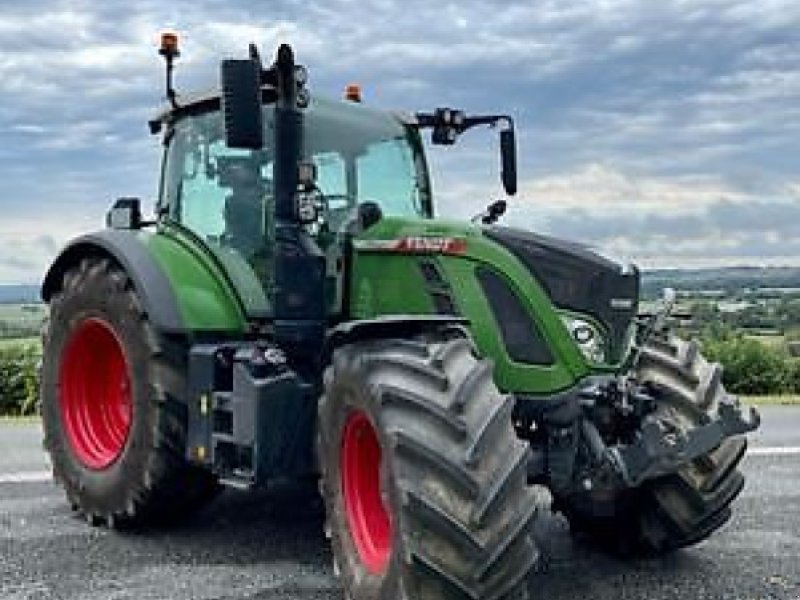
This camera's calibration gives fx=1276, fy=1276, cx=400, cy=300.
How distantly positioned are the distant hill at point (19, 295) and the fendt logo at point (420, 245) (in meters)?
2.56

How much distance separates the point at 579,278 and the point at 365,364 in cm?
113

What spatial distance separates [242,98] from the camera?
18.3 feet

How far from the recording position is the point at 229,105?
18.4 feet

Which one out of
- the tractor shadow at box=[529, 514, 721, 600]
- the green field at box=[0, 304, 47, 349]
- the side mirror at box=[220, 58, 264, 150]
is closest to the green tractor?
the side mirror at box=[220, 58, 264, 150]

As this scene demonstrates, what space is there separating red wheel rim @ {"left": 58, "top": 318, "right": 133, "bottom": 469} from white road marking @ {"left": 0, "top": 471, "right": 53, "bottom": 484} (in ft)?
4.16

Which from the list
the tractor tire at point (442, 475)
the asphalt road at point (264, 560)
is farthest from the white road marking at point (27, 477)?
the tractor tire at point (442, 475)

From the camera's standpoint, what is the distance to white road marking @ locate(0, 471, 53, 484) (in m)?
8.56

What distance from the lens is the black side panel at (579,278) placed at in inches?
221

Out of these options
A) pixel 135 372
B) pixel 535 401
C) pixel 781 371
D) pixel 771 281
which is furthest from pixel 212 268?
pixel 781 371

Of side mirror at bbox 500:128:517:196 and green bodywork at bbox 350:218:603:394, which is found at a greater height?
side mirror at bbox 500:128:517:196

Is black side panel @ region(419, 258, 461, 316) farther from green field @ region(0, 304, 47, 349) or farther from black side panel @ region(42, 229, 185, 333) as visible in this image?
green field @ region(0, 304, 47, 349)

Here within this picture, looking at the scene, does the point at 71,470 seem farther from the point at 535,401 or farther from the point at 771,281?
the point at 771,281

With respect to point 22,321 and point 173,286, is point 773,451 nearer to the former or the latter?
point 173,286

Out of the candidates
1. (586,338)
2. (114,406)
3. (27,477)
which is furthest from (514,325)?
(27,477)
